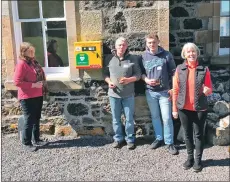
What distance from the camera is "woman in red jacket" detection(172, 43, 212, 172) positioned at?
403 cm

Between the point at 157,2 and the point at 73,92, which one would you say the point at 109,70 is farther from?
the point at 157,2

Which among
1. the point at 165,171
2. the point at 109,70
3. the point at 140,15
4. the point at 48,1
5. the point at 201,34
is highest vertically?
the point at 48,1

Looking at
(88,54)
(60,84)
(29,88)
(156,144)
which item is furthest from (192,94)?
(29,88)

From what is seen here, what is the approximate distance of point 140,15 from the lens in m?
4.93

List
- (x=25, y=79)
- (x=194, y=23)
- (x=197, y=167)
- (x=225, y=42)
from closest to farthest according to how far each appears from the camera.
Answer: (x=197, y=167) < (x=25, y=79) < (x=194, y=23) < (x=225, y=42)

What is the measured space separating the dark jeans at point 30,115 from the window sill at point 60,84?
0.37 meters

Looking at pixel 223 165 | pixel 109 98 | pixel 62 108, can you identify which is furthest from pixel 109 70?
pixel 223 165

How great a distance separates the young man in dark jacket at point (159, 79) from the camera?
469 centimetres

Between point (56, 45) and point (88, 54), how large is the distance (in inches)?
48.9

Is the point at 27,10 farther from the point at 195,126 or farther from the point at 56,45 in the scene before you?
the point at 195,126

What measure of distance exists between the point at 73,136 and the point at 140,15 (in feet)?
7.57

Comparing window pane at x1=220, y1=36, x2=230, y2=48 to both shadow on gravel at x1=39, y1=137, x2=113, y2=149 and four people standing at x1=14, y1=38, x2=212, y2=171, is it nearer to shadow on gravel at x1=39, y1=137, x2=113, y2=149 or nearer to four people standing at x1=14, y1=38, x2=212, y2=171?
four people standing at x1=14, y1=38, x2=212, y2=171

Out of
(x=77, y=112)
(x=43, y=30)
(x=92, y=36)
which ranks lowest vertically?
(x=77, y=112)

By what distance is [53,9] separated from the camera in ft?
18.9
